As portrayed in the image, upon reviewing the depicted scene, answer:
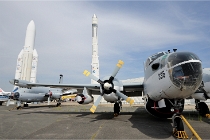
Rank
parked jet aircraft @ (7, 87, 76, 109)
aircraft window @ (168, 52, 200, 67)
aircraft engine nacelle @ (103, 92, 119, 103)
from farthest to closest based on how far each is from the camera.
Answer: parked jet aircraft @ (7, 87, 76, 109) → aircraft engine nacelle @ (103, 92, 119, 103) → aircraft window @ (168, 52, 200, 67)

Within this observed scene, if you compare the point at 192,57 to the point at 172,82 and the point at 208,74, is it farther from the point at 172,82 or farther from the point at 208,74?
the point at 208,74

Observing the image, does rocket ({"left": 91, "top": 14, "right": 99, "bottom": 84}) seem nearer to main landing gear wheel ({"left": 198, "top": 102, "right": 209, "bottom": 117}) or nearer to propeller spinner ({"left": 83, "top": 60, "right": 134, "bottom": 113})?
main landing gear wheel ({"left": 198, "top": 102, "right": 209, "bottom": 117})

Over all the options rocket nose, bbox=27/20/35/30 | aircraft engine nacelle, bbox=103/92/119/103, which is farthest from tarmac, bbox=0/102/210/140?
rocket nose, bbox=27/20/35/30

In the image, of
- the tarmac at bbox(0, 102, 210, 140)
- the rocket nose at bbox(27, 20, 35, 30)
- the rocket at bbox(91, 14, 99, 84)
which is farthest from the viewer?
the rocket nose at bbox(27, 20, 35, 30)

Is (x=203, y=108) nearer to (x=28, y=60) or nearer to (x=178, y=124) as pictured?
(x=178, y=124)

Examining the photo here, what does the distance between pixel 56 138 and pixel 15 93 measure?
22.8m

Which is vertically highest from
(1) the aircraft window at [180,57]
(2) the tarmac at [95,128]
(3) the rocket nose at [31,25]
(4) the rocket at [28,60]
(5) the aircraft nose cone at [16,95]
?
(3) the rocket nose at [31,25]

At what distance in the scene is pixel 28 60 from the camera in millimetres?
53281

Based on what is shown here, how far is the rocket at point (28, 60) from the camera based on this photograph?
52.9 metres

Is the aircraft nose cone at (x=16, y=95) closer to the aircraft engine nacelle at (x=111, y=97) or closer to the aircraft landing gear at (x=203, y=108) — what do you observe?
the aircraft engine nacelle at (x=111, y=97)

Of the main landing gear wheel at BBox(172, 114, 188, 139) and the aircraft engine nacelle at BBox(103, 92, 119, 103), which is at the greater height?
the aircraft engine nacelle at BBox(103, 92, 119, 103)

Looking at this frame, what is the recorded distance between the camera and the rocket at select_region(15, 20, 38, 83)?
52944mm

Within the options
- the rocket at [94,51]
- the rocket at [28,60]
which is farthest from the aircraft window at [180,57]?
the rocket at [28,60]

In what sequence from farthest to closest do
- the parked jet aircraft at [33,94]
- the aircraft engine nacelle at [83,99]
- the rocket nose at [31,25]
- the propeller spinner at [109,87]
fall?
the rocket nose at [31,25]
the parked jet aircraft at [33,94]
the aircraft engine nacelle at [83,99]
the propeller spinner at [109,87]
